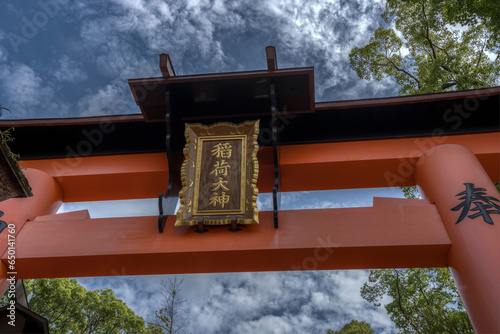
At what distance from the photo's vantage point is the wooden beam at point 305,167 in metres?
5.74

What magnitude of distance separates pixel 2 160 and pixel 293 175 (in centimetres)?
404

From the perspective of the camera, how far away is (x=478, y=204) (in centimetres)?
448

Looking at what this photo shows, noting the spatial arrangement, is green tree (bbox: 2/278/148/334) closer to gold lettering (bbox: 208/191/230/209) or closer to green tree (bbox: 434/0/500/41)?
gold lettering (bbox: 208/191/230/209)

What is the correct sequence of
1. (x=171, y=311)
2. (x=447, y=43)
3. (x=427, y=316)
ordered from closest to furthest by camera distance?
(x=427, y=316) → (x=171, y=311) → (x=447, y=43)

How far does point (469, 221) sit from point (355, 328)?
12.7 metres

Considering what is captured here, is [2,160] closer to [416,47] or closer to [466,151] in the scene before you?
[466,151]

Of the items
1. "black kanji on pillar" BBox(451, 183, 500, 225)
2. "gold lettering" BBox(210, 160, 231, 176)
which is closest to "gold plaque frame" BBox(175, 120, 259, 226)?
"gold lettering" BBox(210, 160, 231, 176)

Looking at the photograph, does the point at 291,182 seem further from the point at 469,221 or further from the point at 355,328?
the point at 355,328

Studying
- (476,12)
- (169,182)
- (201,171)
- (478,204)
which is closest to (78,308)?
(169,182)

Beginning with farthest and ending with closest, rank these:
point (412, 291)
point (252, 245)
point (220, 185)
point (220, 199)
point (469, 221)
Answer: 1. point (412, 291)
2. point (220, 185)
3. point (220, 199)
4. point (252, 245)
5. point (469, 221)

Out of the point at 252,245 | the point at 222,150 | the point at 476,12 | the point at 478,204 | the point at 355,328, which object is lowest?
the point at 252,245

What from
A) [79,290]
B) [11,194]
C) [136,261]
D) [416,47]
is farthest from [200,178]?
[79,290]

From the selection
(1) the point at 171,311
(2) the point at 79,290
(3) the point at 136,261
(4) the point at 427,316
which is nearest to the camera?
(3) the point at 136,261

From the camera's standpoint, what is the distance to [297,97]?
5.51 meters
